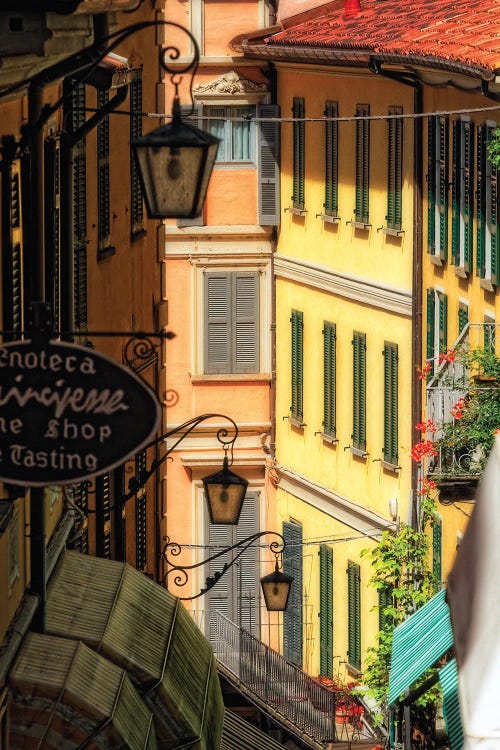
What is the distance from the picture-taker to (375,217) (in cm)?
3030

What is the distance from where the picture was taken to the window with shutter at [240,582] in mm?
34594

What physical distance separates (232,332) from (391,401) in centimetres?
514

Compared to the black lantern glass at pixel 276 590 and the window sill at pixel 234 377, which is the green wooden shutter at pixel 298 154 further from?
the black lantern glass at pixel 276 590

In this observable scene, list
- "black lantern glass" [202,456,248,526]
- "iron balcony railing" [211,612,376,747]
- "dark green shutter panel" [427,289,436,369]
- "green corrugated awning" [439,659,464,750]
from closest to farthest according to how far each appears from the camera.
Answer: "green corrugated awning" [439,659,464,750]
"black lantern glass" [202,456,248,526]
"dark green shutter panel" [427,289,436,369]
"iron balcony railing" [211,612,376,747]

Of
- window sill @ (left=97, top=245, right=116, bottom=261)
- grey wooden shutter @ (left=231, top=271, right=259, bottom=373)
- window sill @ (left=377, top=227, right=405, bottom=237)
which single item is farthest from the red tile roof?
window sill @ (left=97, top=245, right=116, bottom=261)

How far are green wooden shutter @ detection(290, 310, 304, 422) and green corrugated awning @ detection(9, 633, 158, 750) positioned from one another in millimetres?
19735

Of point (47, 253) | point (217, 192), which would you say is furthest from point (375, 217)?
point (47, 253)

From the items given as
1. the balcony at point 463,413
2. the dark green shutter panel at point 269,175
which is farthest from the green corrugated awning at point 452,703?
the dark green shutter panel at point 269,175

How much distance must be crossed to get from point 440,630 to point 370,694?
13237mm

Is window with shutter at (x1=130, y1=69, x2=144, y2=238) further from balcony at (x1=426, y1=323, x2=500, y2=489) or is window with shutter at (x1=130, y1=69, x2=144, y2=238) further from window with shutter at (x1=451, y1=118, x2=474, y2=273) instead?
window with shutter at (x1=451, y1=118, x2=474, y2=273)

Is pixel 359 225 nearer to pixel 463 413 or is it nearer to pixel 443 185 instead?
pixel 443 185

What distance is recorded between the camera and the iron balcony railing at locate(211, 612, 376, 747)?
30.5 meters

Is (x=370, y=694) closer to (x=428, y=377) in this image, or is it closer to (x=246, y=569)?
(x=428, y=377)

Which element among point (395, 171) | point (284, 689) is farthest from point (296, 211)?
point (284, 689)
